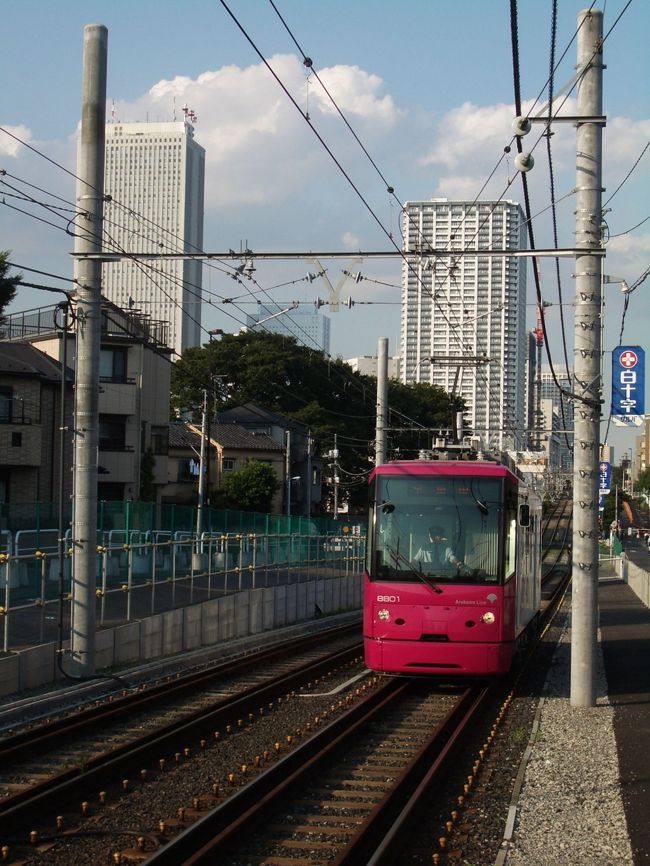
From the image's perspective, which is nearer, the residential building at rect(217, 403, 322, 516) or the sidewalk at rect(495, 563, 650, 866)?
the sidewalk at rect(495, 563, 650, 866)

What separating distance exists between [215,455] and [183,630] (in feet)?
157

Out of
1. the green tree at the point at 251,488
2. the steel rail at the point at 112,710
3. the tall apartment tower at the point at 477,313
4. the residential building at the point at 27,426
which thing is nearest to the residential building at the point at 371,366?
the tall apartment tower at the point at 477,313

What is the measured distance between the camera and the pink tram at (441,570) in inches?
563

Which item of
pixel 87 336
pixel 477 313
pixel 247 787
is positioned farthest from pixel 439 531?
pixel 477 313

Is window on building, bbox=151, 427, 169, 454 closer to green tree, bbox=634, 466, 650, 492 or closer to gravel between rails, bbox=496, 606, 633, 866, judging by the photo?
gravel between rails, bbox=496, 606, 633, 866

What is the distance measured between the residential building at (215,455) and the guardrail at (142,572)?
1318 inches

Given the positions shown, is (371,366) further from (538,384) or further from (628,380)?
(628,380)

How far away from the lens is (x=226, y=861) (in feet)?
23.9

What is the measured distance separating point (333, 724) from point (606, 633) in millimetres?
14794

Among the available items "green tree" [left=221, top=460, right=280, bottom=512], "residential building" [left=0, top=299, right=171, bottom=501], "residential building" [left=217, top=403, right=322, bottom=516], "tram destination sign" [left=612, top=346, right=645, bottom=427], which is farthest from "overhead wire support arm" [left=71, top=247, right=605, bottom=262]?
"residential building" [left=217, top=403, right=322, bottom=516]

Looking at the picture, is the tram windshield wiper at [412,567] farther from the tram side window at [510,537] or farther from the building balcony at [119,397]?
the building balcony at [119,397]

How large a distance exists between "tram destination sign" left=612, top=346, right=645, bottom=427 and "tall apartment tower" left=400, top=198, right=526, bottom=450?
3038mm

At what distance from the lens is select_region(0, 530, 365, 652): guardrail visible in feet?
50.7

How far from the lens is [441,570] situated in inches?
572
